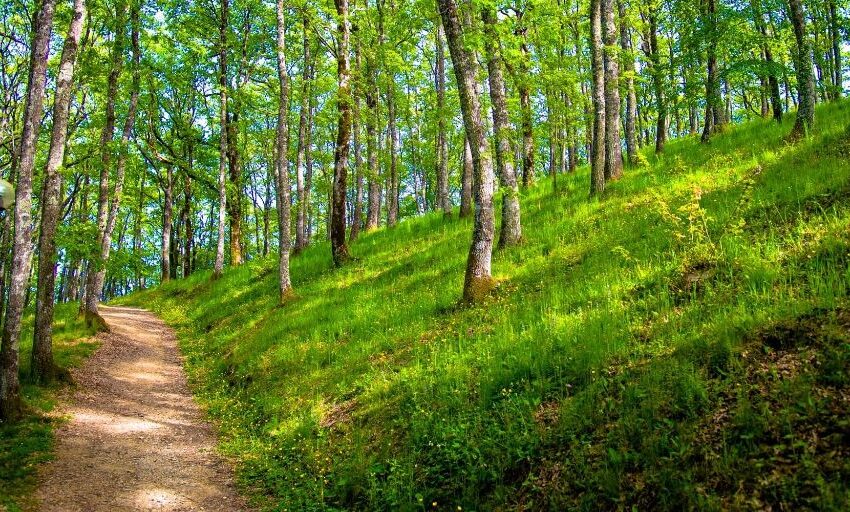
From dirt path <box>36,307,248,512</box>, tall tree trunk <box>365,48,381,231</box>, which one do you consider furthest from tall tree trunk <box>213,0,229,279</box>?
dirt path <box>36,307,248,512</box>

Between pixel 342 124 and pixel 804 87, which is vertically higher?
pixel 342 124

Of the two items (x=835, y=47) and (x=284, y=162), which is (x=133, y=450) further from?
(x=835, y=47)

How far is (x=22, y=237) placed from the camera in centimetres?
788

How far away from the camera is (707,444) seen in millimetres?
3584

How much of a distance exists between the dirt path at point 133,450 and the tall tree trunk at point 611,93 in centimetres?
1231

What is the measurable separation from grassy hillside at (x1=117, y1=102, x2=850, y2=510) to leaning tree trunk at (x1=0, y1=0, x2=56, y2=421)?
315 centimetres

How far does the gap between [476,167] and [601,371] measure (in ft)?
17.2

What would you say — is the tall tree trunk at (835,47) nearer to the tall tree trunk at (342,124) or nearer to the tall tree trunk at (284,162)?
the tall tree trunk at (342,124)

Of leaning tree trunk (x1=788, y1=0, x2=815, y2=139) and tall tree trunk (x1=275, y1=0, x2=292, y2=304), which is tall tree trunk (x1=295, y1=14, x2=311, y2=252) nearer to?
tall tree trunk (x1=275, y1=0, x2=292, y2=304)

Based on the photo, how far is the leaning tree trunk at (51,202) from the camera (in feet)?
28.9

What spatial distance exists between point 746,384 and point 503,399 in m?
2.39

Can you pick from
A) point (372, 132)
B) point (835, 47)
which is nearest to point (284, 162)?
point (372, 132)

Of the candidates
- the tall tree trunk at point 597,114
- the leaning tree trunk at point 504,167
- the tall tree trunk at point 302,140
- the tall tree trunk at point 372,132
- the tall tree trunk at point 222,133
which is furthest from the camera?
the tall tree trunk at point 222,133

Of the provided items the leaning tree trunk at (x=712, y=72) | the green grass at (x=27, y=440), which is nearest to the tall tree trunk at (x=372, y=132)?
the leaning tree trunk at (x=712, y=72)
